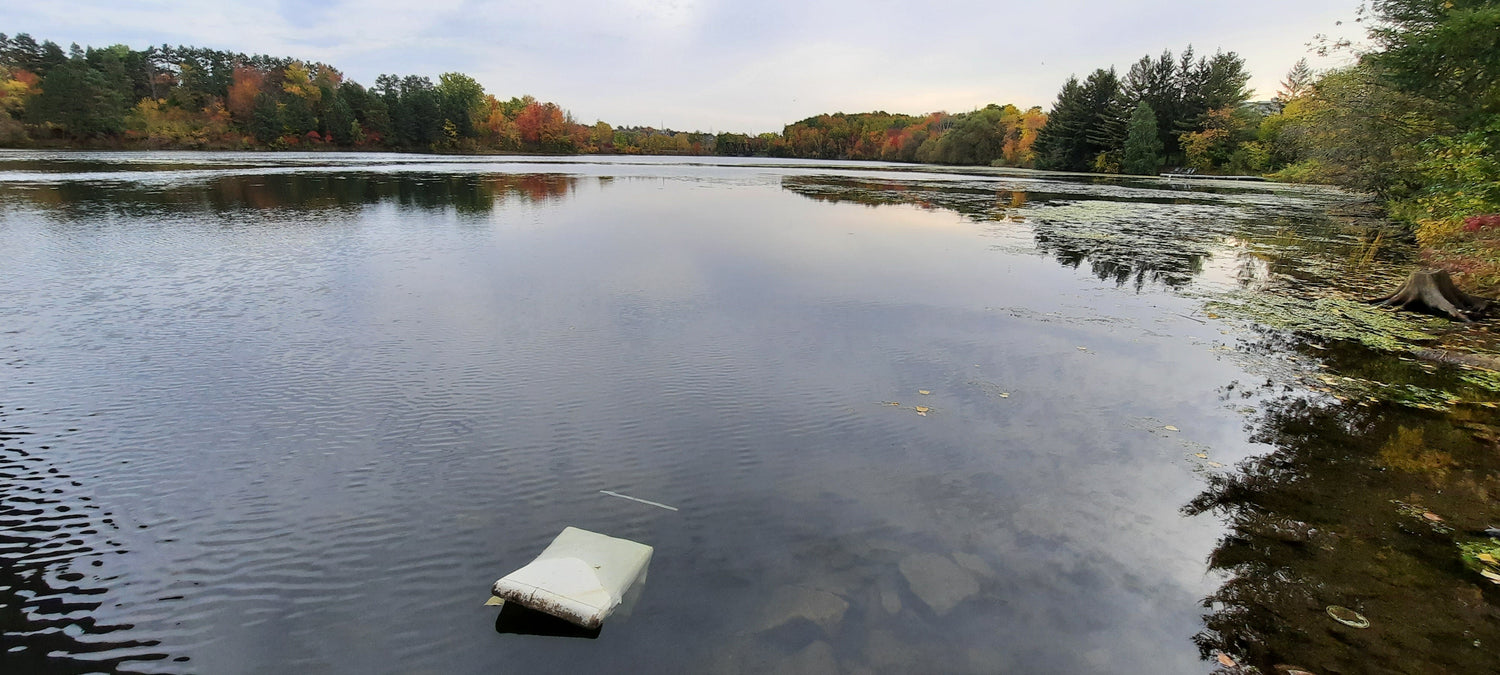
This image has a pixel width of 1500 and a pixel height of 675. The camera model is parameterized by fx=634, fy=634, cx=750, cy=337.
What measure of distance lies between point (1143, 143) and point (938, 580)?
83.2 m

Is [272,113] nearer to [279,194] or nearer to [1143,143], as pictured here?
[279,194]

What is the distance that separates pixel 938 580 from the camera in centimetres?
422

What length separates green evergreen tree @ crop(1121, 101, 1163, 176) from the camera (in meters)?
70.9

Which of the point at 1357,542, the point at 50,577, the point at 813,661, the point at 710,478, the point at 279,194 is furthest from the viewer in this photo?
the point at 279,194

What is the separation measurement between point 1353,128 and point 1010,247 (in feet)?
56.2

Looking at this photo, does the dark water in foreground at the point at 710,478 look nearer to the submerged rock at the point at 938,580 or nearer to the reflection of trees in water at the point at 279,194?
the submerged rock at the point at 938,580

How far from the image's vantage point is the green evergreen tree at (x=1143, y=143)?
233 feet

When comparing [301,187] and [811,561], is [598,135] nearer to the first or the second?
[301,187]

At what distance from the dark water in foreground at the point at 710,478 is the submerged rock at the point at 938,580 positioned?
3 cm

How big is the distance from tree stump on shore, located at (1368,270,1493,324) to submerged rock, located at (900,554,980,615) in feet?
40.4

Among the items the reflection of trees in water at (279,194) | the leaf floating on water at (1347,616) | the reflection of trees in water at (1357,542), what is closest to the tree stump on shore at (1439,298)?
the reflection of trees in water at (1357,542)

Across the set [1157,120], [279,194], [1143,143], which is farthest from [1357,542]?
[1157,120]

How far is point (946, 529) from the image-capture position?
4730 millimetres

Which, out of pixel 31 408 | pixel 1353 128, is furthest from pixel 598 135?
pixel 31 408
